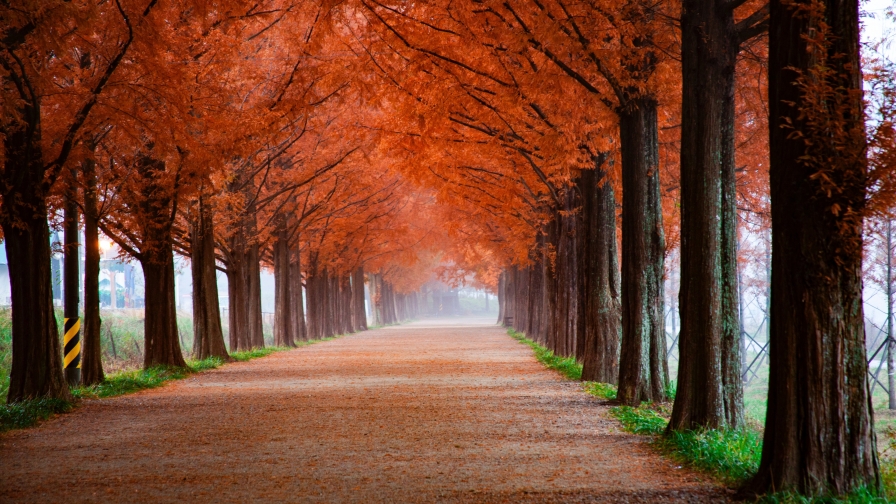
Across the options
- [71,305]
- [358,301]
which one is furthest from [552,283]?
[358,301]

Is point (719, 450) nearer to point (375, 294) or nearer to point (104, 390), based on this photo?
point (104, 390)

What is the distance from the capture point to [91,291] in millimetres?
13664

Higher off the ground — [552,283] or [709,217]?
[709,217]

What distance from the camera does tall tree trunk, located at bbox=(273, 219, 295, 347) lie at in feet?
88.2

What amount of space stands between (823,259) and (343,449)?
180 inches

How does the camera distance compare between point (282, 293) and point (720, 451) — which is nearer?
point (720, 451)

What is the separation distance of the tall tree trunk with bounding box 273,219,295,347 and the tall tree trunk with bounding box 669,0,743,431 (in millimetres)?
20366

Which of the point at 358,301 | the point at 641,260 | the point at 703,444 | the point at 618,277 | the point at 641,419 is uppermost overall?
the point at 641,260

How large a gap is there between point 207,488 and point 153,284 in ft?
35.4

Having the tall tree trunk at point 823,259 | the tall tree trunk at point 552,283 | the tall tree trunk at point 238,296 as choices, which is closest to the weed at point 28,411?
the tall tree trunk at point 823,259

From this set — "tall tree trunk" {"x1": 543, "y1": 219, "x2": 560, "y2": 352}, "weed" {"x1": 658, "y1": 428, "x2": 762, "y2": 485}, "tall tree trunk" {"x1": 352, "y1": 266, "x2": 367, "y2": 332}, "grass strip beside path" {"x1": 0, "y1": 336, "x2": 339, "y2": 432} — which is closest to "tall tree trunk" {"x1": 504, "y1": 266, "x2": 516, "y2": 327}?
"tall tree trunk" {"x1": 352, "y1": 266, "x2": 367, "y2": 332}

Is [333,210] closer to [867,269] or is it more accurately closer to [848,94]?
[867,269]

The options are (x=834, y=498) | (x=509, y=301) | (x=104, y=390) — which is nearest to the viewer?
(x=834, y=498)

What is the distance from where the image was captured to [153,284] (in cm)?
1577
